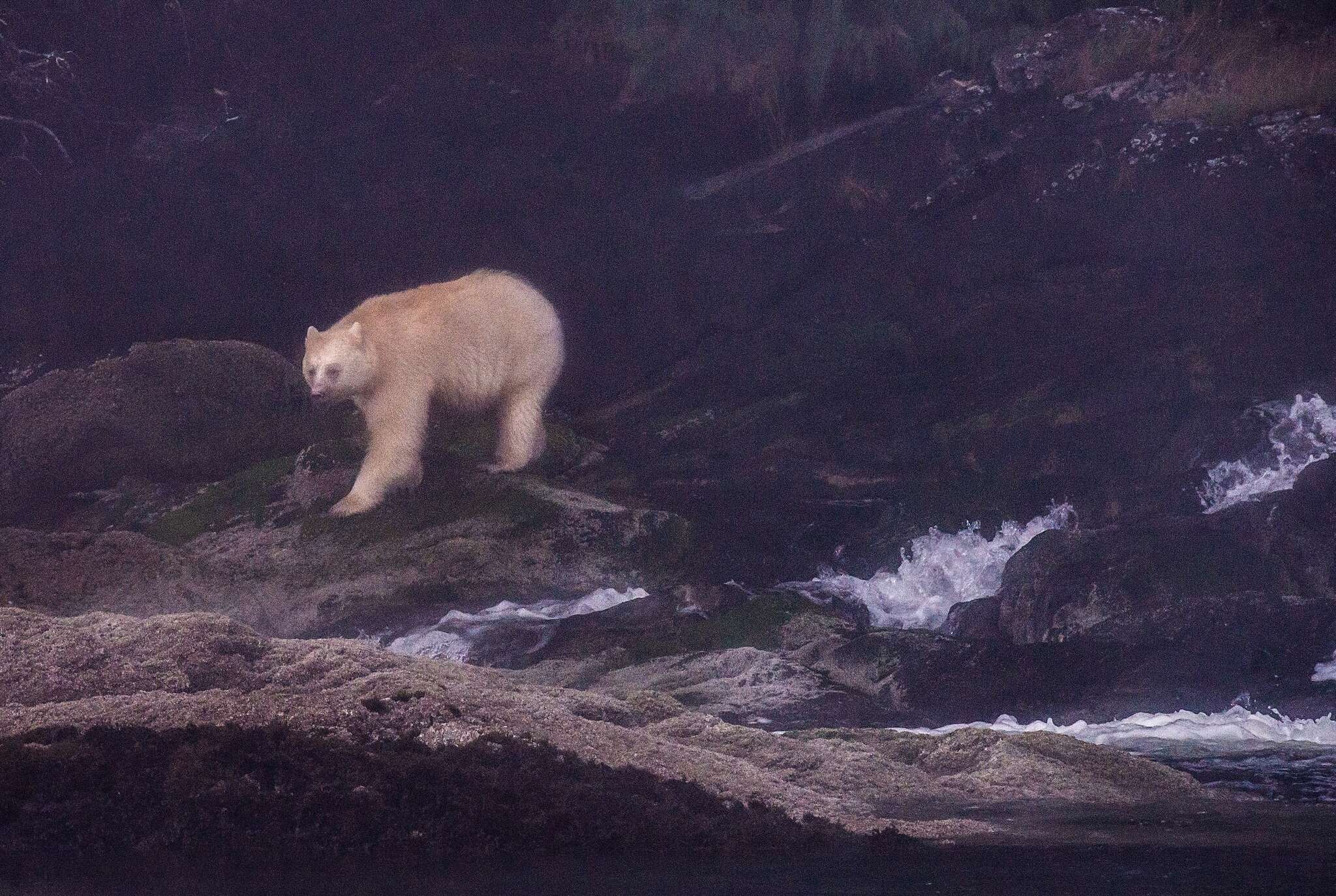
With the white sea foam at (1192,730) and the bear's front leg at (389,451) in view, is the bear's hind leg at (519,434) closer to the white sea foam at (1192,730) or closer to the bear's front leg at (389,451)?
the bear's front leg at (389,451)

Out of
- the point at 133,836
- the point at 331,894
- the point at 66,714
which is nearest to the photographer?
the point at 331,894

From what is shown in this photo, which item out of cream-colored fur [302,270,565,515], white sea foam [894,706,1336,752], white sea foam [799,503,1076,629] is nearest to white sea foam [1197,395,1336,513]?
white sea foam [799,503,1076,629]

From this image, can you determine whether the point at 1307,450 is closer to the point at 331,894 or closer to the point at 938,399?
the point at 938,399

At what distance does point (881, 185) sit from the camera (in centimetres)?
619

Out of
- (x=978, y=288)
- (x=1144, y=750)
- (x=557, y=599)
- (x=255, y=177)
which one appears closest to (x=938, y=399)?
(x=978, y=288)

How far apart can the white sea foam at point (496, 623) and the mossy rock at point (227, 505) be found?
994mm

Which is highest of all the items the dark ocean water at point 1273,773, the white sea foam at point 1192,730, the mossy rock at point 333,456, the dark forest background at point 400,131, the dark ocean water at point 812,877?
the dark forest background at point 400,131

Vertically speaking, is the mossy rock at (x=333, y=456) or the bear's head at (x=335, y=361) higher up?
Answer: the bear's head at (x=335, y=361)

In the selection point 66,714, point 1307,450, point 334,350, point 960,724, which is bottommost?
point 960,724

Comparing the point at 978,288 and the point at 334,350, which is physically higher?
the point at 978,288

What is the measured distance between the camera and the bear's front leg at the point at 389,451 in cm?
492

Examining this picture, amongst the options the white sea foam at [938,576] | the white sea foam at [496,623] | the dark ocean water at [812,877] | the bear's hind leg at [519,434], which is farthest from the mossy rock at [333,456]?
the dark ocean water at [812,877]

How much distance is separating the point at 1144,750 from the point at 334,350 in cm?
334

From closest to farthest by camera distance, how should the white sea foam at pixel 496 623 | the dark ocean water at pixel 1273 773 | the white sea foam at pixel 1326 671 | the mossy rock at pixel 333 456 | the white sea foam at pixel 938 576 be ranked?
the dark ocean water at pixel 1273 773 < the white sea foam at pixel 1326 671 < the white sea foam at pixel 496 623 < the white sea foam at pixel 938 576 < the mossy rock at pixel 333 456
